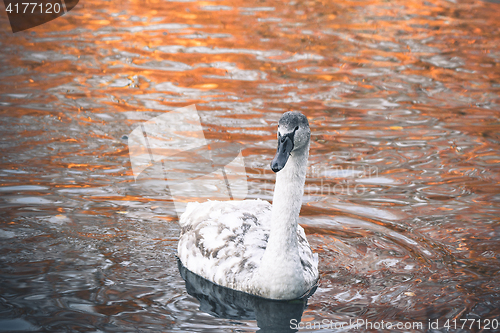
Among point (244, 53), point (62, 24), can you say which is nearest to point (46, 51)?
point (62, 24)

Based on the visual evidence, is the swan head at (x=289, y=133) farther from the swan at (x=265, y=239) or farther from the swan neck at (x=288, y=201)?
the swan neck at (x=288, y=201)

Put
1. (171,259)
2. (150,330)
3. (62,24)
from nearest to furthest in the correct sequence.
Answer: (150,330)
(171,259)
(62,24)

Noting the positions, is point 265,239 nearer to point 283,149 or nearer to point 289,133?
point 283,149

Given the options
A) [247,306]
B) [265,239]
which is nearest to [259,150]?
[265,239]

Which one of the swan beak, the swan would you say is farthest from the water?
the swan beak

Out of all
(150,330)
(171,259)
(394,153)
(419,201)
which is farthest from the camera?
(394,153)

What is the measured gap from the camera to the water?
604 cm

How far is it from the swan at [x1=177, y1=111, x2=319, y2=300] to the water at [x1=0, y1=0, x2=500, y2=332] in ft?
0.81

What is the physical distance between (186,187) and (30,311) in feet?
11.0

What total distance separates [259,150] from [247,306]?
429cm

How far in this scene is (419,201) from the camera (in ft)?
27.3

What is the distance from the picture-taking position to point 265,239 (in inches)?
255

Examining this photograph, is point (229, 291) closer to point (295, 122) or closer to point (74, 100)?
point (295, 122)

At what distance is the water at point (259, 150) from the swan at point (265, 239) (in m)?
0.25
